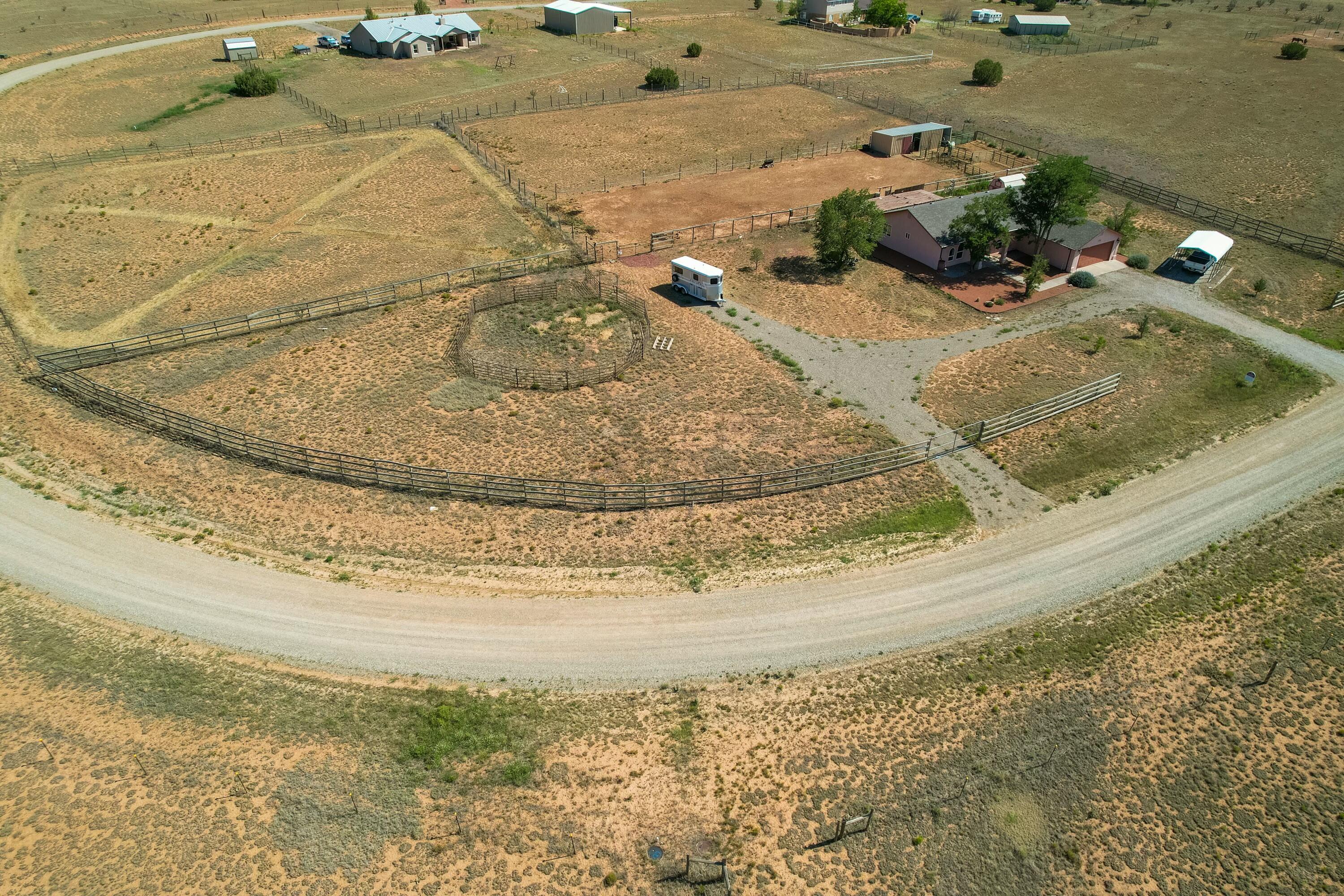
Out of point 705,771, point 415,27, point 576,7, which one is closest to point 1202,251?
point 705,771

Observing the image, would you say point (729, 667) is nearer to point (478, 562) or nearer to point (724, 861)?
point (724, 861)

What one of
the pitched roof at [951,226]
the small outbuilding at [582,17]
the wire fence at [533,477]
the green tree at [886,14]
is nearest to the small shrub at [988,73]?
the green tree at [886,14]

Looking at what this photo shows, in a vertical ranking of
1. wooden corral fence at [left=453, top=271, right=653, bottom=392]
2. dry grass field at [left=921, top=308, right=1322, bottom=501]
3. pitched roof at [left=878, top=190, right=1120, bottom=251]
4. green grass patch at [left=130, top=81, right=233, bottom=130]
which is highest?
green grass patch at [left=130, top=81, right=233, bottom=130]

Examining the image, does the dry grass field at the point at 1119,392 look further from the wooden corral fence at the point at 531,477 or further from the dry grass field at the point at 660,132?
the dry grass field at the point at 660,132

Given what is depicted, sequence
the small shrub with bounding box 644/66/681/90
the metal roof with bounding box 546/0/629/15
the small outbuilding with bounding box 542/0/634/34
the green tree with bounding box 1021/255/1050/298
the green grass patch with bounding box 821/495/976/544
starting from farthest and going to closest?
the metal roof with bounding box 546/0/629/15
the small outbuilding with bounding box 542/0/634/34
the small shrub with bounding box 644/66/681/90
the green tree with bounding box 1021/255/1050/298
the green grass patch with bounding box 821/495/976/544

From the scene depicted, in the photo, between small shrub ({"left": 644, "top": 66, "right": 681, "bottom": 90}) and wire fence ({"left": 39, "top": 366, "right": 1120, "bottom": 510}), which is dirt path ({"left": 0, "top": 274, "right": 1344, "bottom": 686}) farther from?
small shrub ({"left": 644, "top": 66, "right": 681, "bottom": 90})

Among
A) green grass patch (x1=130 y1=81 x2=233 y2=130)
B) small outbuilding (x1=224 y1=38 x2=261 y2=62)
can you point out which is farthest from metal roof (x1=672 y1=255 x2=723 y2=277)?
small outbuilding (x1=224 y1=38 x2=261 y2=62)

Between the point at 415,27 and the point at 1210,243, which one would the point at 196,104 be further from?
the point at 1210,243
